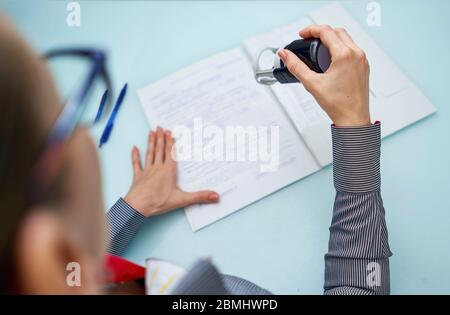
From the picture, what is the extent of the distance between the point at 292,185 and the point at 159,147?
25cm

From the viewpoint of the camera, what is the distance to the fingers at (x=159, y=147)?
2.24 ft

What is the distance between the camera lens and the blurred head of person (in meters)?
0.25

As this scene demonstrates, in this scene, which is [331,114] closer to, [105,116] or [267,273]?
[267,273]

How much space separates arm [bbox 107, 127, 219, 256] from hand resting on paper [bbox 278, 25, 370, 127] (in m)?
0.25

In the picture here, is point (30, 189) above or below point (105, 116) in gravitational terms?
Result: below

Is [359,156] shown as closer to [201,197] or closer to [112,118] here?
[201,197]

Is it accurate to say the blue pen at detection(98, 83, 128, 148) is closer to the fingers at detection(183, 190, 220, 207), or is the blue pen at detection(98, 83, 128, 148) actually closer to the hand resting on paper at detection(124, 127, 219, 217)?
the hand resting on paper at detection(124, 127, 219, 217)

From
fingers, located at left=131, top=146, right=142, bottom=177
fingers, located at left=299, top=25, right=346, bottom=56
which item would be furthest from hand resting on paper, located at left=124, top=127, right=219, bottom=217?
fingers, located at left=299, top=25, right=346, bottom=56

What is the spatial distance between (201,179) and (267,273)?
195mm

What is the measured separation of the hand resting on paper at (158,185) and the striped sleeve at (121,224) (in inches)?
0.4

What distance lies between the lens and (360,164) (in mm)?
501

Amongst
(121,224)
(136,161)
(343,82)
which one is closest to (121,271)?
(121,224)
